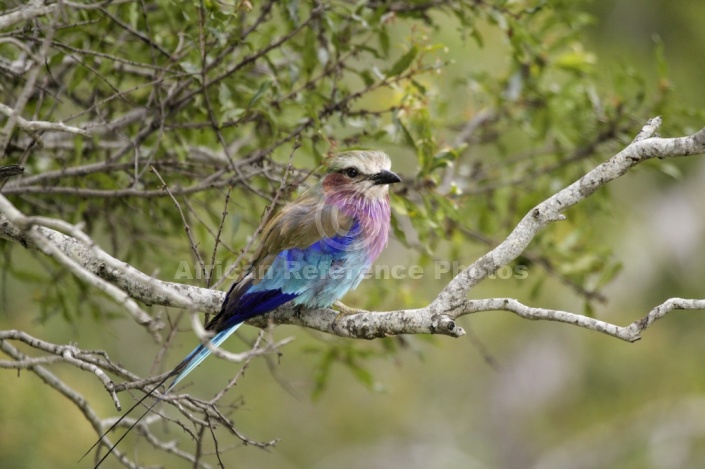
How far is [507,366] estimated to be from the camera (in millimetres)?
9078

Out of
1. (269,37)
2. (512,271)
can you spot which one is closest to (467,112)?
(512,271)

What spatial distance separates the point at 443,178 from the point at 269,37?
198 cm

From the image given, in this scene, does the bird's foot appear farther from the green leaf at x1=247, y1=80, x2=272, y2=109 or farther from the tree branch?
the green leaf at x1=247, y1=80, x2=272, y2=109

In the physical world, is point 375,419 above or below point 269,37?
above

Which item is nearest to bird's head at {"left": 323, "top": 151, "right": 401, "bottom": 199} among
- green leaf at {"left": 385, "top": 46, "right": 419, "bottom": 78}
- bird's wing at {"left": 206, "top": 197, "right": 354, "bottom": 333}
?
bird's wing at {"left": 206, "top": 197, "right": 354, "bottom": 333}

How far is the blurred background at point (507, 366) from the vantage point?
6129 mm

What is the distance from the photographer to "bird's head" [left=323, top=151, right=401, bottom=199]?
4.58m

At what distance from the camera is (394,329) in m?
3.32

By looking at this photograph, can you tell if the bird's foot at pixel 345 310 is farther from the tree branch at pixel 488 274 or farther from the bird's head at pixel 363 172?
the bird's head at pixel 363 172

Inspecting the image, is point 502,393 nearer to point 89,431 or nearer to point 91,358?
point 89,431

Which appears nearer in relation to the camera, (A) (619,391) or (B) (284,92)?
(B) (284,92)

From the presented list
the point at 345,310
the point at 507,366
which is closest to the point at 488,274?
the point at 345,310

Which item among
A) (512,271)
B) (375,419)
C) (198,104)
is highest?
(375,419)

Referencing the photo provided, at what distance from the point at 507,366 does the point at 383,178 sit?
5.07 m
